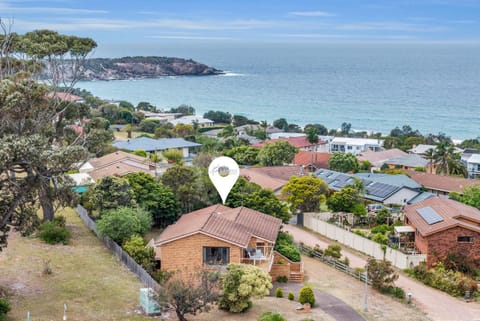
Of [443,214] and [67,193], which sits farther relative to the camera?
[443,214]

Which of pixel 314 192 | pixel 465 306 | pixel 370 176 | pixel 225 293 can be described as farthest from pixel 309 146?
pixel 225 293

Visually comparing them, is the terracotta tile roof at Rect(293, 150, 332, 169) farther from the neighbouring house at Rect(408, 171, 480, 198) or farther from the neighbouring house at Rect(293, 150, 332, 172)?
the neighbouring house at Rect(408, 171, 480, 198)

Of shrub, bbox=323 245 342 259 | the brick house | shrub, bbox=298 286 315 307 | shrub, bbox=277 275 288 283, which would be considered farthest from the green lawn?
the brick house

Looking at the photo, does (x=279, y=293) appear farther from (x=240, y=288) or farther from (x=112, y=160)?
(x=112, y=160)

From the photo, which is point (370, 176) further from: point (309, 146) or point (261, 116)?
point (261, 116)

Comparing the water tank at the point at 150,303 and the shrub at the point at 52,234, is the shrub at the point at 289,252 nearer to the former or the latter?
the water tank at the point at 150,303

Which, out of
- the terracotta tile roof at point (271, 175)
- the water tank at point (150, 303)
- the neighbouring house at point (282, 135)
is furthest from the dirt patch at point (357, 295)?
the neighbouring house at point (282, 135)
